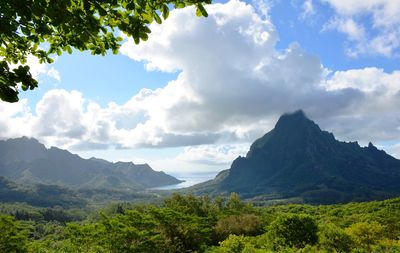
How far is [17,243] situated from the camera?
39219 millimetres

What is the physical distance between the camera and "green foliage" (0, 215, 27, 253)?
127 feet

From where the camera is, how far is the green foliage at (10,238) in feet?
127

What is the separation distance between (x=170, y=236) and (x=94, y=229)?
412 inches

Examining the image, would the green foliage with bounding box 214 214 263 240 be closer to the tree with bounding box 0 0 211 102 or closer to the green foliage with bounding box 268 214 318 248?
the green foliage with bounding box 268 214 318 248

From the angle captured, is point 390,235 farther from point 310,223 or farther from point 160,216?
point 160,216

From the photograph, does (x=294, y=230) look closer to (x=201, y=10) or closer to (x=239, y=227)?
(x=239, y=227)

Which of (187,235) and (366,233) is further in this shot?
(187,235)

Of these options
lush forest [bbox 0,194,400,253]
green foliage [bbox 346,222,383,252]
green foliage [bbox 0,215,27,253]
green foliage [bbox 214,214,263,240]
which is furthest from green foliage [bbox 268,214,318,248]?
green foliage [bbox 0,215,27,253]

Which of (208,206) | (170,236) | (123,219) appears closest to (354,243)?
(170,236)

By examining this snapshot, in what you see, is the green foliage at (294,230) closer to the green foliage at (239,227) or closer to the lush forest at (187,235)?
the lush forest at (187,235)

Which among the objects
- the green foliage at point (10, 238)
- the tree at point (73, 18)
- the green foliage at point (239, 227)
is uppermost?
the tree at point (73, 18)

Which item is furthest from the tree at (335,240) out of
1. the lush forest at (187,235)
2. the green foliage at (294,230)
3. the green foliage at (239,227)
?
the green foliage at (239,227)

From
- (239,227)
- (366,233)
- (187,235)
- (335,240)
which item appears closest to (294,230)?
(366,233)

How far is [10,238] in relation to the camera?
1539 inches
